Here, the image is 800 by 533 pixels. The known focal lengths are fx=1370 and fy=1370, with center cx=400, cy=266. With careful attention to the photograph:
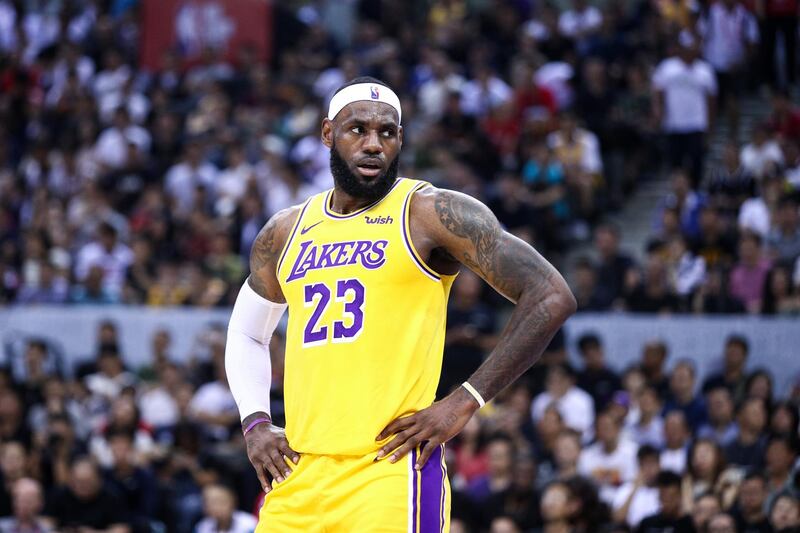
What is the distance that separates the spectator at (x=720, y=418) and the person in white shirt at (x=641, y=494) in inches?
31.5

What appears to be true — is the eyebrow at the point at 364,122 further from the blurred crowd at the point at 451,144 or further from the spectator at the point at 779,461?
the blurred crowd at the point at 451,144

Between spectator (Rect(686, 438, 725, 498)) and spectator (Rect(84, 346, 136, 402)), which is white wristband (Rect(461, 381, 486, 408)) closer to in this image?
spectator (Rect(686, 438, 725, 498))

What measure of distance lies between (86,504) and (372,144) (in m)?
7.28

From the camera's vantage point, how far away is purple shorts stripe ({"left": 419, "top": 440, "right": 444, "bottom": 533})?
18.3ft

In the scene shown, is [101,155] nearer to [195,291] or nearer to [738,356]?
[195,291]

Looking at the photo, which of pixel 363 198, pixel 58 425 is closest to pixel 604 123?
pixel 58 425

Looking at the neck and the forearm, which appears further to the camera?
the neck

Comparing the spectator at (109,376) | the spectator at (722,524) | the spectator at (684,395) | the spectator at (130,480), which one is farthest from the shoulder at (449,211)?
the spectator at (109,376)

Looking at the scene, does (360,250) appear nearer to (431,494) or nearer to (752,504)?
(431,494)

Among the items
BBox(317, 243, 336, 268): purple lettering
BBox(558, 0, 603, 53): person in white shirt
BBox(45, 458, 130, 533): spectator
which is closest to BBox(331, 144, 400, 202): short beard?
BBox(317, 243, 336, 268): purple lettering

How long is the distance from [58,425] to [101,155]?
692 centimetres

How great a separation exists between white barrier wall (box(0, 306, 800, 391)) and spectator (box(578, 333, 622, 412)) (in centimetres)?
51

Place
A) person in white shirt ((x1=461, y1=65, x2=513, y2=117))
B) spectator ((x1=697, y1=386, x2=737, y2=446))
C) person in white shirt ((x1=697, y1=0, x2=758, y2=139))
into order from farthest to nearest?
person in white shirt ((x1=461, y1=65, x2=513, y2=117)) → person in white shirt ((x1=697, y1=0, x2=758, y2=139)) → spectator ((x1=697, y1=386, x2=737, y2=446))

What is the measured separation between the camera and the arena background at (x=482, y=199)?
38.3 ft
